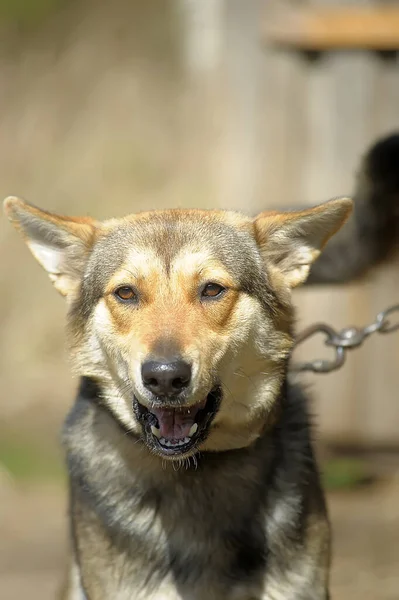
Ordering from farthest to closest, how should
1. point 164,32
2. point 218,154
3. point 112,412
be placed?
point 164,32
point 218,154
point 112,412

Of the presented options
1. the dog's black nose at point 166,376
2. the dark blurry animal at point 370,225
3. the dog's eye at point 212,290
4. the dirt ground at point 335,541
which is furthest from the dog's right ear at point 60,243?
the dirt ground at point 335,541

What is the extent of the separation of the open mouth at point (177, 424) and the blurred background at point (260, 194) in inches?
38.3

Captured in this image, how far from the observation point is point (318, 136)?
745 cm

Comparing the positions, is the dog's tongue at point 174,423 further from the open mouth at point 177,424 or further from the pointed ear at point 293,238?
the pointed ear at point 293,238

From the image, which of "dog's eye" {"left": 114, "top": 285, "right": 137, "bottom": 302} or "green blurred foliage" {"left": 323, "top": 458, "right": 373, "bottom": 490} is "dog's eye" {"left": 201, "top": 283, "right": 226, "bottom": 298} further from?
"green blurred foliage" {"left": 323, "top": 458, "right": 373, "bottom": 490}

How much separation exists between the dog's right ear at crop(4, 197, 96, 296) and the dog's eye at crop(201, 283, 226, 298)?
2.11 feet

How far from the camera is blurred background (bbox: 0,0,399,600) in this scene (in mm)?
7035

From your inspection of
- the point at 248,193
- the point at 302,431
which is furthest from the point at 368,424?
the point at 302,431

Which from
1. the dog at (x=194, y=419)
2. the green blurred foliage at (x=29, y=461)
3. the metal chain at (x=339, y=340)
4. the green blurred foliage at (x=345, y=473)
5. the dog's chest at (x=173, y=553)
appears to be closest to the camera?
the dog at (x=194, y=419)

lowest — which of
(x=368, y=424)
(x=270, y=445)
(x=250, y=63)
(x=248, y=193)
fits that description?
(x=368, y=424)

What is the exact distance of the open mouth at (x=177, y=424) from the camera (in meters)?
3.59

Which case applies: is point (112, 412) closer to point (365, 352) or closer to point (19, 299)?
point (365, 352)

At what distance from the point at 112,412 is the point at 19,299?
736 cm

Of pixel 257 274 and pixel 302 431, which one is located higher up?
pixel 257 274
